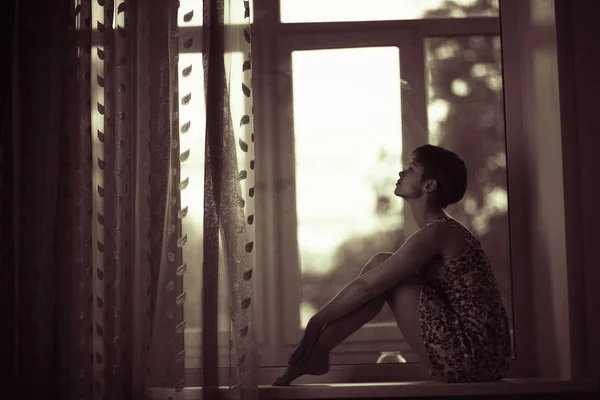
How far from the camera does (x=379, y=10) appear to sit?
2.27 metres

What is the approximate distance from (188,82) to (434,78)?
0.82 meters

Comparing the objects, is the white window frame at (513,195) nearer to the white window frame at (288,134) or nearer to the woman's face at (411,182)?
the white window frame at (288,134)

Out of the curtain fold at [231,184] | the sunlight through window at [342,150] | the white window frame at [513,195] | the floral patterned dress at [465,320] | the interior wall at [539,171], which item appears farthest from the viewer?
the sunlight through window at [342,150]

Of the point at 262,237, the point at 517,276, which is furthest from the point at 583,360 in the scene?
the point at 262,237

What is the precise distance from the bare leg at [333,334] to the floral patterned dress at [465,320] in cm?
15

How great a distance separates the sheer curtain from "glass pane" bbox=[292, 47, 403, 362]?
0.44m

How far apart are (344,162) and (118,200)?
754 millimetres

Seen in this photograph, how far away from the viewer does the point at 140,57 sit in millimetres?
1884

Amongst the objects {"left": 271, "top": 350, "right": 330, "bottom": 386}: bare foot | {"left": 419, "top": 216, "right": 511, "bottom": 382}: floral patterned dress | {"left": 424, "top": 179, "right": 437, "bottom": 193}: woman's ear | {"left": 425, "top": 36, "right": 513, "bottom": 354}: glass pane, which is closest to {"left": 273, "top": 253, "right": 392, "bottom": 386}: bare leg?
{"left": 271, "top": 350, "right": 330, "bottom": 386}: bare foot

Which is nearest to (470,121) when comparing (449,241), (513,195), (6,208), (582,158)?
(513,195)

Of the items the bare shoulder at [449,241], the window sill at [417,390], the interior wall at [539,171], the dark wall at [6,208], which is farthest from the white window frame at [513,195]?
the dark wall at [6,208]

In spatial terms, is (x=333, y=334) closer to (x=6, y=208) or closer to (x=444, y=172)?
(x=444, y=172)

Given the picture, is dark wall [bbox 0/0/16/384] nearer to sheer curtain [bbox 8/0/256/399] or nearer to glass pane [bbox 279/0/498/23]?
sheer curtain [bbox 8/0/256/399]

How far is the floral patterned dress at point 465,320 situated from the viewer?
1.88m
